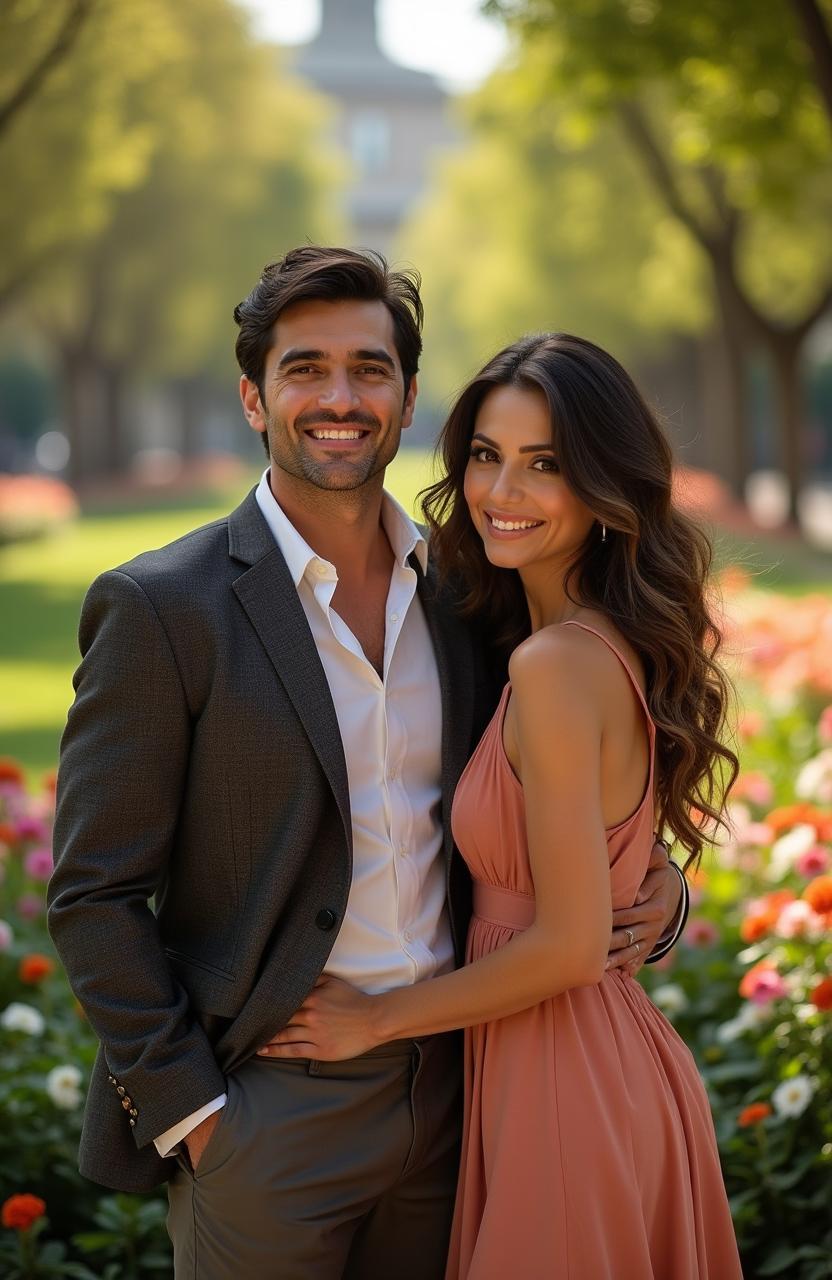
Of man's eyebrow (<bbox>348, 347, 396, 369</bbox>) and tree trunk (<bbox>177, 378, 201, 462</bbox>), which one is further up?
tree trunk (<bbox>177, 378, 201, 462</bbox>)

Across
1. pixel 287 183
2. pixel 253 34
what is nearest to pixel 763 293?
pixel 253 34

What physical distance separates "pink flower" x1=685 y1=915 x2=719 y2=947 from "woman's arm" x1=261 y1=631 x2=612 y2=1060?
243cm

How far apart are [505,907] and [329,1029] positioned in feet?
1.33

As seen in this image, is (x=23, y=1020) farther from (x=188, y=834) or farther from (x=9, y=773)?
(x=188, y=834)

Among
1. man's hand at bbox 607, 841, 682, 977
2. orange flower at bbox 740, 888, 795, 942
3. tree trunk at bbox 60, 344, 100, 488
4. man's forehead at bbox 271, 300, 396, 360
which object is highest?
tree trunk at bbox 60, 344, 100, 488

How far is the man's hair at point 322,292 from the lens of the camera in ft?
9.77

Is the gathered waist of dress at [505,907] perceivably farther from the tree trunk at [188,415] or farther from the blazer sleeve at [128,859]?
the tree trunk at [188,415]

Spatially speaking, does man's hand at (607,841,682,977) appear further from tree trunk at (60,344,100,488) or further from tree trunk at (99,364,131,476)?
tree trunk at (99,364,131,476)

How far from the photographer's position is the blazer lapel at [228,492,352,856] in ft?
9.12

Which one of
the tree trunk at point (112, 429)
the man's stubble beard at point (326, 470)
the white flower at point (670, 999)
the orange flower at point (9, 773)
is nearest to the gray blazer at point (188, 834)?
the man's stubble beard at point (326, 470)

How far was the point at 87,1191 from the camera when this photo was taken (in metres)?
3.99

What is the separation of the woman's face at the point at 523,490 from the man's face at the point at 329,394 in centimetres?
23

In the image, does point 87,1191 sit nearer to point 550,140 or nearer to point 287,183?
point 550,140

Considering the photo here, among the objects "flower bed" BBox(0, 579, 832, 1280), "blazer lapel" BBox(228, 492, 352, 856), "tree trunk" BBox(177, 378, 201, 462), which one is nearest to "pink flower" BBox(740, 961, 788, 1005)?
"flower bed" BBox(0, 579, 832, 1280)
